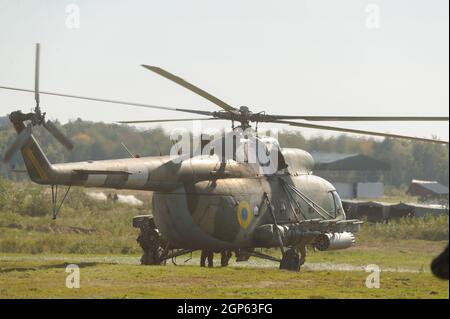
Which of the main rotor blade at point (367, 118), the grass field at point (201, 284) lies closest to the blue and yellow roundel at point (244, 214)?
the grass field at point (201, 284)

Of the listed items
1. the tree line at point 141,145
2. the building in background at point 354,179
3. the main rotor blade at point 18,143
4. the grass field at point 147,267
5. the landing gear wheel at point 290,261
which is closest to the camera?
the main rotor blade at point 18,143

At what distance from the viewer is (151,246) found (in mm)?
25969

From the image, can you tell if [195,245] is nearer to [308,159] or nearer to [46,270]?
[46,270]

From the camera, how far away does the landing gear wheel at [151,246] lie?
25.8 meters

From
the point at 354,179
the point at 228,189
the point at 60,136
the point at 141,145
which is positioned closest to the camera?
the point at 60,136

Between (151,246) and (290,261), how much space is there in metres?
4.36

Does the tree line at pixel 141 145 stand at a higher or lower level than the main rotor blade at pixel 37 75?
lower

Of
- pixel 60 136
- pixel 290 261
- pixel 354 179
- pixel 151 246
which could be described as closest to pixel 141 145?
pixel 151 246

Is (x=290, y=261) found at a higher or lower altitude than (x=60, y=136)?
lower

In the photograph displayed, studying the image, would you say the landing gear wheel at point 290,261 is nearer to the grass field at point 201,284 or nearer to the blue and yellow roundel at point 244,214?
the blue and yellow roundel at point 244,214

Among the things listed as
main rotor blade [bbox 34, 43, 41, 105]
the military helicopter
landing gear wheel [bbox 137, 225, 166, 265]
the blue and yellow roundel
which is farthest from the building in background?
main rotor blade [bbox 34, 43, 41, 105]

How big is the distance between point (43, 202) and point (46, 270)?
2470 cm

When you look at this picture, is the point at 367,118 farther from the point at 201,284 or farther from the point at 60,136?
the point at 60,136

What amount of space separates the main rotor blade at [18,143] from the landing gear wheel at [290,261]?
31.0 ft
